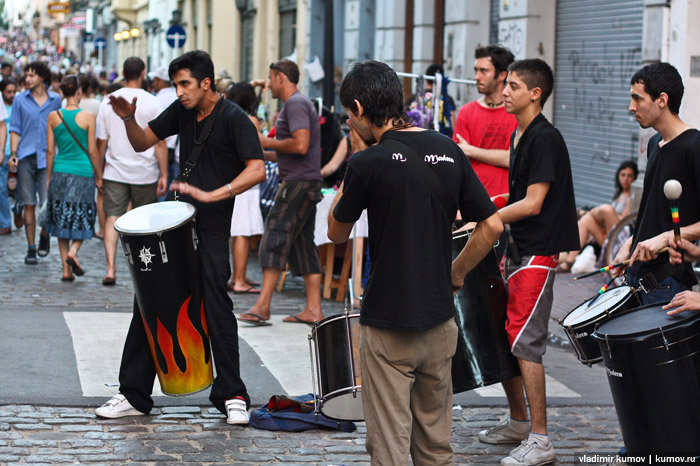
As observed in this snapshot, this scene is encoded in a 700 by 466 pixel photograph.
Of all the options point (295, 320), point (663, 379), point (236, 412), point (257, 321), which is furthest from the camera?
point (295, 320)

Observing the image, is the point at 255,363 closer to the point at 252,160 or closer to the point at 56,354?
the point at 56,354

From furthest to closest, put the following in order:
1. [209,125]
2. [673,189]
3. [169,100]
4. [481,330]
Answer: [169,100] < [209,125] < [481,330] < [673,189]

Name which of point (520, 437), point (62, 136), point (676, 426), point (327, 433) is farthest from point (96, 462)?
point (62, 136)

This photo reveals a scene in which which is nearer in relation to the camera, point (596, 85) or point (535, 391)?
point (535, 391)

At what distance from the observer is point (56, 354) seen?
291 inches

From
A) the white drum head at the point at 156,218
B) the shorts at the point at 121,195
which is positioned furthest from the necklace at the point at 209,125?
the shorts at the point at 121,195

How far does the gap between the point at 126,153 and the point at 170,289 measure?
475 centimetres

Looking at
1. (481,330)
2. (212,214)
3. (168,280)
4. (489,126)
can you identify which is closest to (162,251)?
(168,280)

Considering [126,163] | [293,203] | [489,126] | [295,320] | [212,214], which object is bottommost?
[295,320]

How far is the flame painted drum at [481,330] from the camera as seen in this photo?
534 cm

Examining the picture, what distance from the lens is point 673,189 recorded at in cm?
461

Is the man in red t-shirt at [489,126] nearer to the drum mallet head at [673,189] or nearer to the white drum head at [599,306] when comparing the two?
the white drum head at [599,306]

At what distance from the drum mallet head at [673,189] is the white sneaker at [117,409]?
9.84 feet

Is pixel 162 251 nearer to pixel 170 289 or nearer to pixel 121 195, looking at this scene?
pixel 170 289
